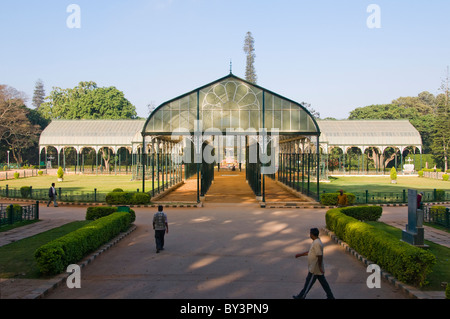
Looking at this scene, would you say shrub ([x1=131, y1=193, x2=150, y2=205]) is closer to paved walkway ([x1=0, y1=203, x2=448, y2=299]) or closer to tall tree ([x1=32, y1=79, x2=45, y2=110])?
Result: paved walkway ([x1=0, y1=203, x2=448, y2=299])

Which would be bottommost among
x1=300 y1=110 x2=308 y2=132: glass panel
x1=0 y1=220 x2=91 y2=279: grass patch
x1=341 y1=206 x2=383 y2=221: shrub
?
x1=0 y1=220 x2=91 y2=279: grass patch

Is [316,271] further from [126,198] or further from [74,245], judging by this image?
[126,198]

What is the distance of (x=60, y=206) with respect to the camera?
80.3ft

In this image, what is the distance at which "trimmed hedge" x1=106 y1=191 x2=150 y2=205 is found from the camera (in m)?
23.0

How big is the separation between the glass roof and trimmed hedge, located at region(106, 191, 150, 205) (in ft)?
14.0

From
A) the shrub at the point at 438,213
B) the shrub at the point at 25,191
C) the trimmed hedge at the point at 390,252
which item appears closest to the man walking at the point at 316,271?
the trimmed hedge at the point at 390,252

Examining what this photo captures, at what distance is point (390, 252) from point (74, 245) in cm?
849

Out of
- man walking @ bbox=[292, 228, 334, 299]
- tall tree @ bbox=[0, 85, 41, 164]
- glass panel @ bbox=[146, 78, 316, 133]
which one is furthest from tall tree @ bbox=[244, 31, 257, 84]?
man walking @ bbox=[292, 228, 334, 299]

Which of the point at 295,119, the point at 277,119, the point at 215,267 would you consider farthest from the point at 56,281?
the point at 295,119

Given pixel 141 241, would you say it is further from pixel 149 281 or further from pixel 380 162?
pixel 380 162

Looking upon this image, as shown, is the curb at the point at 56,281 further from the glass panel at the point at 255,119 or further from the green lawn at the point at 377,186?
the green lawn at the point at 377,186

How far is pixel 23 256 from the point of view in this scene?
1145 cm
